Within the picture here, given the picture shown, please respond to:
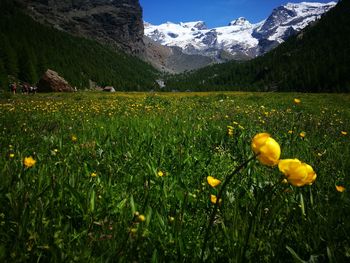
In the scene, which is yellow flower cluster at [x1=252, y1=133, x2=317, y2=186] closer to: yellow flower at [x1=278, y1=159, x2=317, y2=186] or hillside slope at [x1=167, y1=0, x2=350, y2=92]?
yellow flower at [x1=278, y1=159, x2=317, y2=186]

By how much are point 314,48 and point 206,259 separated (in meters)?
188

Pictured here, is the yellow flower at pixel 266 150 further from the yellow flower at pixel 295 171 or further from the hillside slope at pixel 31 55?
the hillside slope at pixel 31 55

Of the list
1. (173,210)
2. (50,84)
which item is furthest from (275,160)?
(50,84)

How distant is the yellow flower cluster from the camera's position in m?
1.43

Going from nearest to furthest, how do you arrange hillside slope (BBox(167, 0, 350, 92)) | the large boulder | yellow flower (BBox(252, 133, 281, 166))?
yellow flower (BBox(252, 133, 281, 166))
the large boulder
hillside slope (BBox(167, 0, 350, 92))

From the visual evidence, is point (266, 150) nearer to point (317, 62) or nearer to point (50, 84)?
point (50, 84)

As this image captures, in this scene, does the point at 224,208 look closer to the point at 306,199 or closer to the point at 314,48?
the point at 306,199

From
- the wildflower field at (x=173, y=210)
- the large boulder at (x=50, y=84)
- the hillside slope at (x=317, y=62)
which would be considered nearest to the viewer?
the wildflower field at (x=173, y=210)

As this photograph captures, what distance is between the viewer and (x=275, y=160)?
4.69 ft

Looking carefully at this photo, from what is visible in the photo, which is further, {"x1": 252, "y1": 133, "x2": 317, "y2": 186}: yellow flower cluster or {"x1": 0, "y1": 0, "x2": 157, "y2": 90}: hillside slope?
{"x1": 0, "y1": 0, "x2": 157, "y2": 90}: hillside slope

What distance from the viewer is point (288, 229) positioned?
2.32 meters

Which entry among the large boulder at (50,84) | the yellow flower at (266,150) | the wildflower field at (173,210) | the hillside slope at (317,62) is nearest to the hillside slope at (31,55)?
the large boulder at (50,84)

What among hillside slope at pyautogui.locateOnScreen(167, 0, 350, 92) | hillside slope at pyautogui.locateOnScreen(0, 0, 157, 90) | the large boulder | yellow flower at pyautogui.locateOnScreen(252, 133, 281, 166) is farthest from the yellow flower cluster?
hillside slope at pyautogui.locateOnScreen(167, 0, 350, 92)

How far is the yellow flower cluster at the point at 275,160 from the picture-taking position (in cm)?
143
